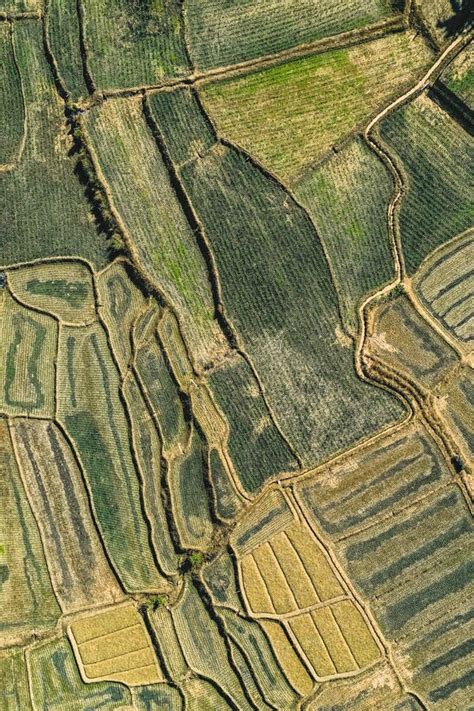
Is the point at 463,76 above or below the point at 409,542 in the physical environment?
above

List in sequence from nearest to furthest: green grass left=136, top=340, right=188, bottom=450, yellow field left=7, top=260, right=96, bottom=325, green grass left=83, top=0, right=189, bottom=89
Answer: green grass left=83, top=0, right=189, bottom=89
green grass left=136, top=340, right=188, bottom=450
yellow field left=7, top=260, right=96, bottom=325

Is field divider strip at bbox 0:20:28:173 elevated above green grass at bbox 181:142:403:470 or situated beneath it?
elevated above

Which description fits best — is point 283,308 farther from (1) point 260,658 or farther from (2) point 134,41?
(1) point 260,658

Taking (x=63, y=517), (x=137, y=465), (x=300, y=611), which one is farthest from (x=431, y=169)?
(x=63, y=517)

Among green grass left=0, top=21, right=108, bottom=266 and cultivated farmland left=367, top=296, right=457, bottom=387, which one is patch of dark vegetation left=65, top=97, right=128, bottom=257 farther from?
cultivated farmland left=367, top=296, right=457, bottom=387

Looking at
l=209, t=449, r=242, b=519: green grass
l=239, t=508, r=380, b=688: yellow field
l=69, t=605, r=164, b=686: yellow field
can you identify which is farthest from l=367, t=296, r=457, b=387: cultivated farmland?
l=69, t=605, r=164, b=686: yellow field

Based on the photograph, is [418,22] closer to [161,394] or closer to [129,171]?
[129,171]

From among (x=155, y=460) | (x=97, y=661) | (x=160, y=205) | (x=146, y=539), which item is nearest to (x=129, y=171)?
(x=160, y=205)
